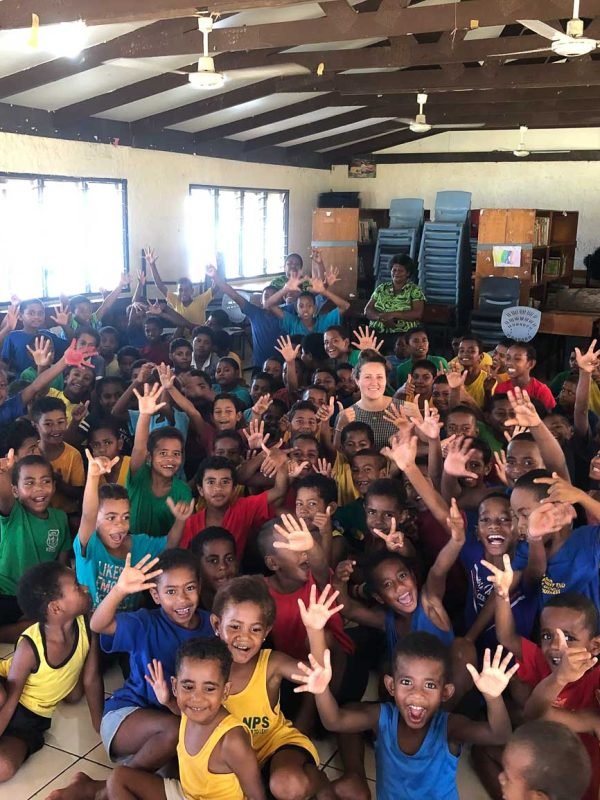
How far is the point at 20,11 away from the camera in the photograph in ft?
11.5

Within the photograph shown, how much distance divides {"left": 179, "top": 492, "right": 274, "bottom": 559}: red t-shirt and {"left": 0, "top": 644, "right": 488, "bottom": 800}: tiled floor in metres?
0.77

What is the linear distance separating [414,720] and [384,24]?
3.63m

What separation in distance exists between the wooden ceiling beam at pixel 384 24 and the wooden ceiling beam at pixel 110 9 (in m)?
0.79

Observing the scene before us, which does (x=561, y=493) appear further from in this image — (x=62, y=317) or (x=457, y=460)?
(x=62, y=317)

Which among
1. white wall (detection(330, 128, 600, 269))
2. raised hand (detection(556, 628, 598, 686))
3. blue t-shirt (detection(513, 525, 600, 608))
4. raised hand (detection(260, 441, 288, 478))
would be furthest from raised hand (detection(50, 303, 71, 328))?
white wall (detection(330, 128, 600, 269))

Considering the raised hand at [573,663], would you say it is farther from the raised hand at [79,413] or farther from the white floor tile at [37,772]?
the raised hand at [79,413]

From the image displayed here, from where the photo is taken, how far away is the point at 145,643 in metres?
2.24

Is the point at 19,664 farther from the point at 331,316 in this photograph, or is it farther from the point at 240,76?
the point at 331,316

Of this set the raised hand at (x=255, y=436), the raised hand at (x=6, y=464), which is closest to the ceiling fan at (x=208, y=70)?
the raised hand at (x=255, y=436)

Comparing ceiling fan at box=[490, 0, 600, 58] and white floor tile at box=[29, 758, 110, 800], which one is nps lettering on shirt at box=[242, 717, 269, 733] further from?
ceiling fan at box=[490, 0, 600, 58]

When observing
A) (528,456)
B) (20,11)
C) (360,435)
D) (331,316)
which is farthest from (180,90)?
(528,456)

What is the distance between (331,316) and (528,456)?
9.68 ft

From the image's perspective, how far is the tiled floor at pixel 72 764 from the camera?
2.21m

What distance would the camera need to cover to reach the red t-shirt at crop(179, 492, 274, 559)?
286cm
